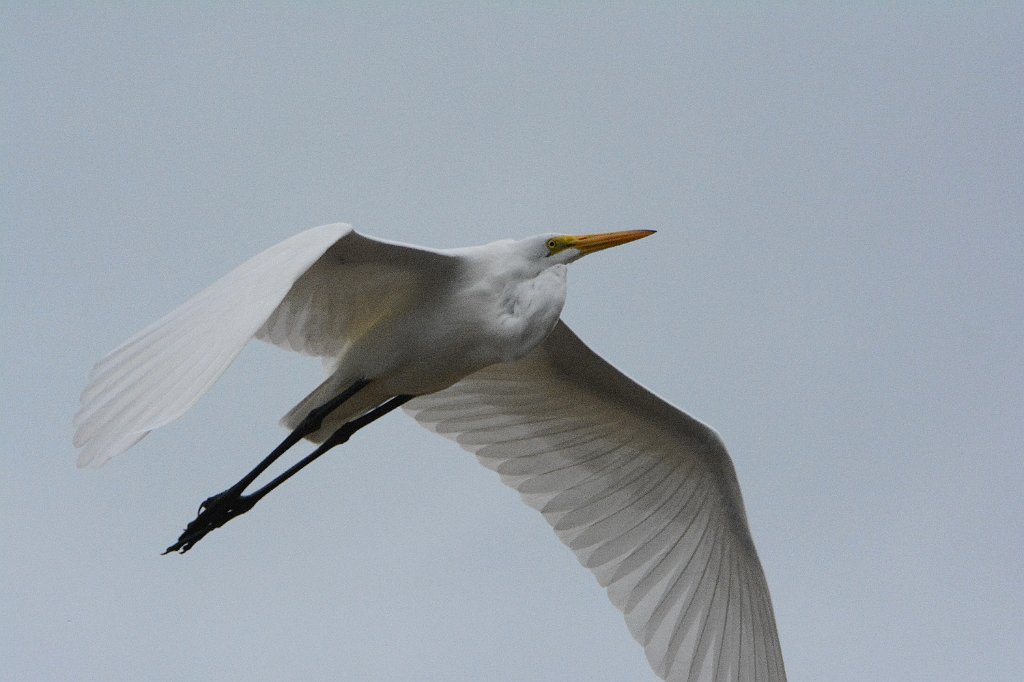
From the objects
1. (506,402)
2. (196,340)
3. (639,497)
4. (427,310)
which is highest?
(427,310)

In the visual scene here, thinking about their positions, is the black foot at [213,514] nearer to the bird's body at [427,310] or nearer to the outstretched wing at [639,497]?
the bird's body at [427,310]

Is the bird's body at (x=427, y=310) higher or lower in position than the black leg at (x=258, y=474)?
higher

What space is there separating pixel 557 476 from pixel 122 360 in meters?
4.48

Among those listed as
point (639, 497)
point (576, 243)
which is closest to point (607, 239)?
point (576, 243)

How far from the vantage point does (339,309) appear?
9562mm

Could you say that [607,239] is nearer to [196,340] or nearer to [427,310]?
[427,310]

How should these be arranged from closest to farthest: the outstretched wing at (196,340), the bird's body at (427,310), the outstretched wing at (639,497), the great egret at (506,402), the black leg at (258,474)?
the outstretched wing at (196,340) < the great egret at (506,402) < the bird's body at (427,310) < the black leg at (258,474) < the outstretched wing at (639,497)

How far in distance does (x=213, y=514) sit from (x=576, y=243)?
8.60 ft

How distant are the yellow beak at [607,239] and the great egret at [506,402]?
0.04ft

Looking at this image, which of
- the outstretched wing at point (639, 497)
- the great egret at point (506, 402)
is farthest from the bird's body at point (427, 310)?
the outstretched wing at point (639, 497)

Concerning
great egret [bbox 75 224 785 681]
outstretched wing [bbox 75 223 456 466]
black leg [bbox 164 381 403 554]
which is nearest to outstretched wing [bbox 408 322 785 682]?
great egret [bbox 75 224 785 681]

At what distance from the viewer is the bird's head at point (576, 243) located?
917cm

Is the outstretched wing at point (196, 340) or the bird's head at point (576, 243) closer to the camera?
the outstretched wing at point (196, 340)

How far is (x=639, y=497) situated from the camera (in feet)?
36.2
